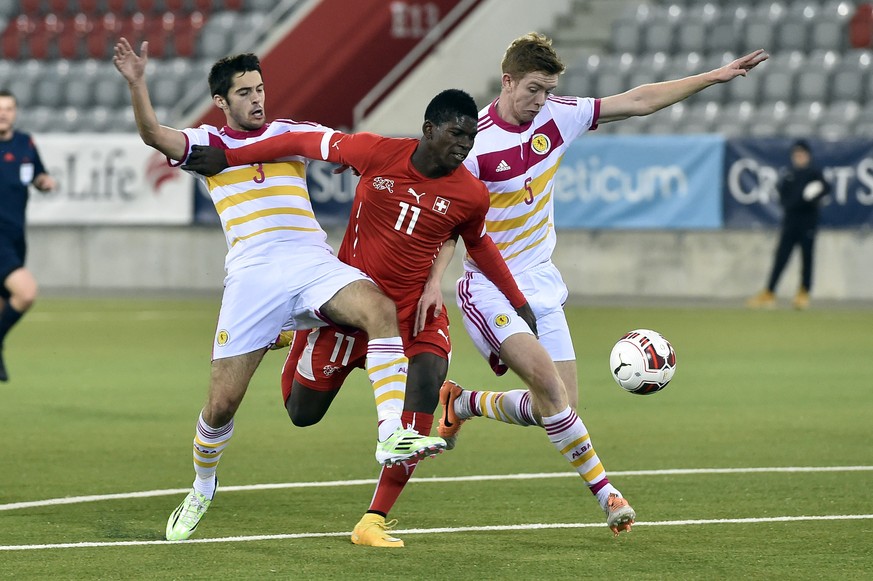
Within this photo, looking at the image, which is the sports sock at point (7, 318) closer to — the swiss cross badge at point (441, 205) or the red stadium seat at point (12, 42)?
the swiss cross badge at point (441, 205)

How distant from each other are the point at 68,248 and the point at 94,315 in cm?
430

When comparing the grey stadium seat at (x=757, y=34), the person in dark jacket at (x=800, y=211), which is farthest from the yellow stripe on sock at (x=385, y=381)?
the grey stadium seat at (x=757, y=34)

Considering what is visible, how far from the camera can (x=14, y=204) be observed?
12.7m

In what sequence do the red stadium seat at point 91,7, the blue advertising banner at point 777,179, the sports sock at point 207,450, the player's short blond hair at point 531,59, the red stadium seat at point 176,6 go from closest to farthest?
the sports sock at point 207,450 → the player's short blond hair at point 531,59 → the blue advertising banner at point 777,179 → the red stadium seat at point 176,6 → the red stadium seat at point 91,7

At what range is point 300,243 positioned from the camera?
7148mm

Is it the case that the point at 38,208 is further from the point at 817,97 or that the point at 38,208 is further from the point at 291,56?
the point at 817,97

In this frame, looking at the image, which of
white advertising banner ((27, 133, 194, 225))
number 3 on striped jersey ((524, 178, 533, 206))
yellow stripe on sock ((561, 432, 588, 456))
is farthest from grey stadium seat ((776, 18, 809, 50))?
yellow stripe on sock ((561, 432, 588, 456))

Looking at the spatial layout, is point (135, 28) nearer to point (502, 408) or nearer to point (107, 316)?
point (107, 316)

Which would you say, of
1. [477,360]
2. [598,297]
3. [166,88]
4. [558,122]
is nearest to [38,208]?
[166,88]

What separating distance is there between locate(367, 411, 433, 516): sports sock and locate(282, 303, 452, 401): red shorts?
1.00ft

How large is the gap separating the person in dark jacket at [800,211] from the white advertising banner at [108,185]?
8268 millimetres

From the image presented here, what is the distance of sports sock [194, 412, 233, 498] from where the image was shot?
699cm

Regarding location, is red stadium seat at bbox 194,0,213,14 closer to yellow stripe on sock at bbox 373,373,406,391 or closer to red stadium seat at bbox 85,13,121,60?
red stadium seat at bbox 85,13,121,60

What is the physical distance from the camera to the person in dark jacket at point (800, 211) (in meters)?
19.8
